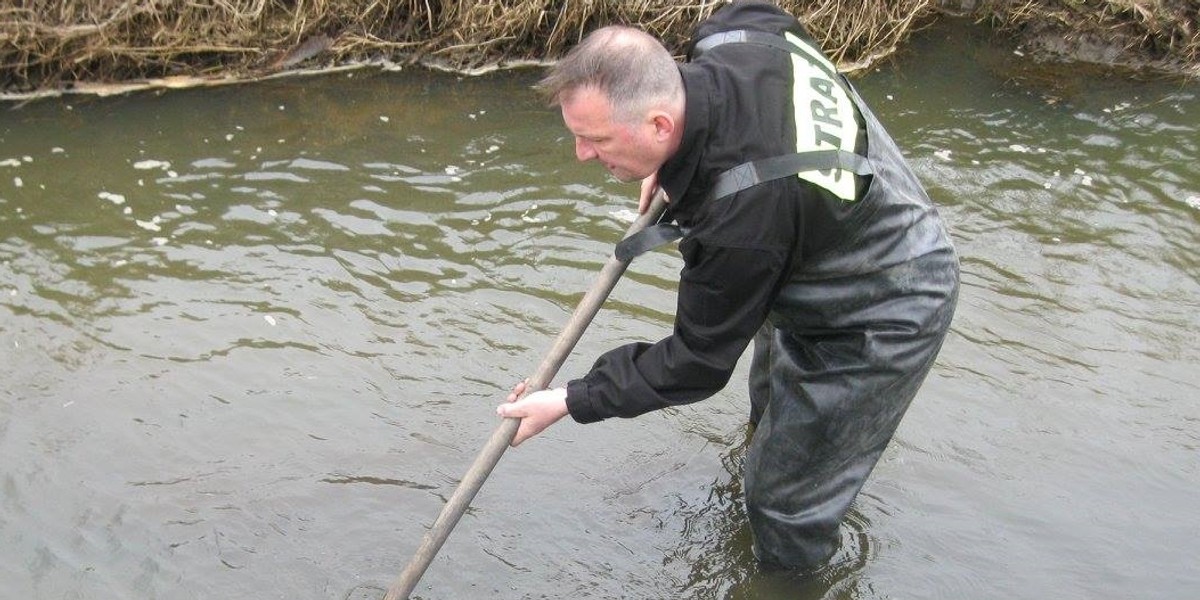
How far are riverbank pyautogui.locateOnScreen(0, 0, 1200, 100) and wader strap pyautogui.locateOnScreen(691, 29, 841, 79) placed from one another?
4.50 meters

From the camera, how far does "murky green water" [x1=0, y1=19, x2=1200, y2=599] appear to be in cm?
408

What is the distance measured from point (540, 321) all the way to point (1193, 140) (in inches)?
177

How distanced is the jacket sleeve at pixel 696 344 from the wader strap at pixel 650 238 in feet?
0.44

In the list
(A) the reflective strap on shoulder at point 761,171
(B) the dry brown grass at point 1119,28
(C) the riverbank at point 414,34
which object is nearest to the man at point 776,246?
(A) the reflective strap on shoulder at point 761,171

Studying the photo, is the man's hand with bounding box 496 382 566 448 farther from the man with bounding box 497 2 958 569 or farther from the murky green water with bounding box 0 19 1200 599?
the murky green water with bounding box 0 19 1200 599

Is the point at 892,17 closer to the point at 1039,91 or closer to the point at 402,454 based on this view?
the point at 1039,91

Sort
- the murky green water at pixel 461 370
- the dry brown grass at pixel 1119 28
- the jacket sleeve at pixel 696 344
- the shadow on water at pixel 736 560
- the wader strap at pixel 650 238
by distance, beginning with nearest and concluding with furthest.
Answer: the jacket sleeve at pixel 696 344
the wader strap at pixel 650 238
the shadow on water at pixel 736 560
the murky green water at pixel 461 370
the dry brown grass at pixel 1119 28

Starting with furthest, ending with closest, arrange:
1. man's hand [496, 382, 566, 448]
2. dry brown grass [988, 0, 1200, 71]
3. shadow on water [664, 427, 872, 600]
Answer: dry brown grass [988, 0, 1200, 71]
shadow on water [664, 427, 872, 600]
man's hand [496, 382, 566, 448]

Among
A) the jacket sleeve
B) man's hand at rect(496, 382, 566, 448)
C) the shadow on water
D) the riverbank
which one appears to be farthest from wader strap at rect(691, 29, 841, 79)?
the riverbank

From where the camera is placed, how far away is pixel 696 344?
118 inches

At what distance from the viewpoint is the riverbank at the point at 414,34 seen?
6.92 metres

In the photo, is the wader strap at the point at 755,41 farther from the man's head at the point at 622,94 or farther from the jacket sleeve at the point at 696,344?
the jacket sleeve at the point at 696,344

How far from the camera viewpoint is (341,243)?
18.8ft

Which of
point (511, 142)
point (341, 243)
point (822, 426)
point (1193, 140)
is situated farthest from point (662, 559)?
point (1193, 140)
